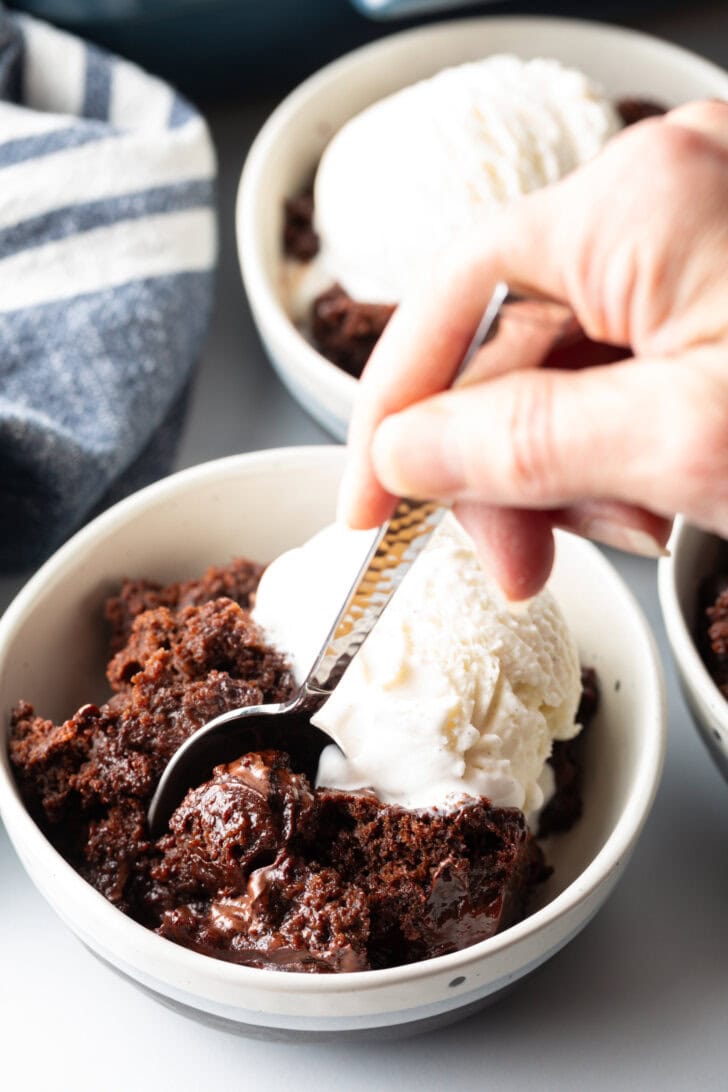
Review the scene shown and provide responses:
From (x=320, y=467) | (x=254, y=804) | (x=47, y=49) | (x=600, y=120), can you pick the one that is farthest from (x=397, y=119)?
(x=254, y=804)

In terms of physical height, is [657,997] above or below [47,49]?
below

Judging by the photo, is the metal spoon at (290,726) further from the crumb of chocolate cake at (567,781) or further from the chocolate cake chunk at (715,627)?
the chocolate cake chunk at (715,627)

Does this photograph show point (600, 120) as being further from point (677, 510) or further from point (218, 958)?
point (218, 958)

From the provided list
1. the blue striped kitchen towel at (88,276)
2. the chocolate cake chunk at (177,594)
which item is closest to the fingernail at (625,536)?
the chocolate cake chunk at (177,594)

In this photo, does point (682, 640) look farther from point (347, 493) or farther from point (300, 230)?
point (300, 230)

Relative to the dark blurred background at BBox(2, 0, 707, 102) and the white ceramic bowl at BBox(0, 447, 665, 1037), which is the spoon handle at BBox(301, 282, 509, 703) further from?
the dark blurred background at BBox(2, 0, 707, 102)

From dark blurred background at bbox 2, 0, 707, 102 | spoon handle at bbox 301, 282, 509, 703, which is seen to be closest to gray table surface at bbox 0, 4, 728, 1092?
spoon handle at bbox 301, 282, 509, 703
